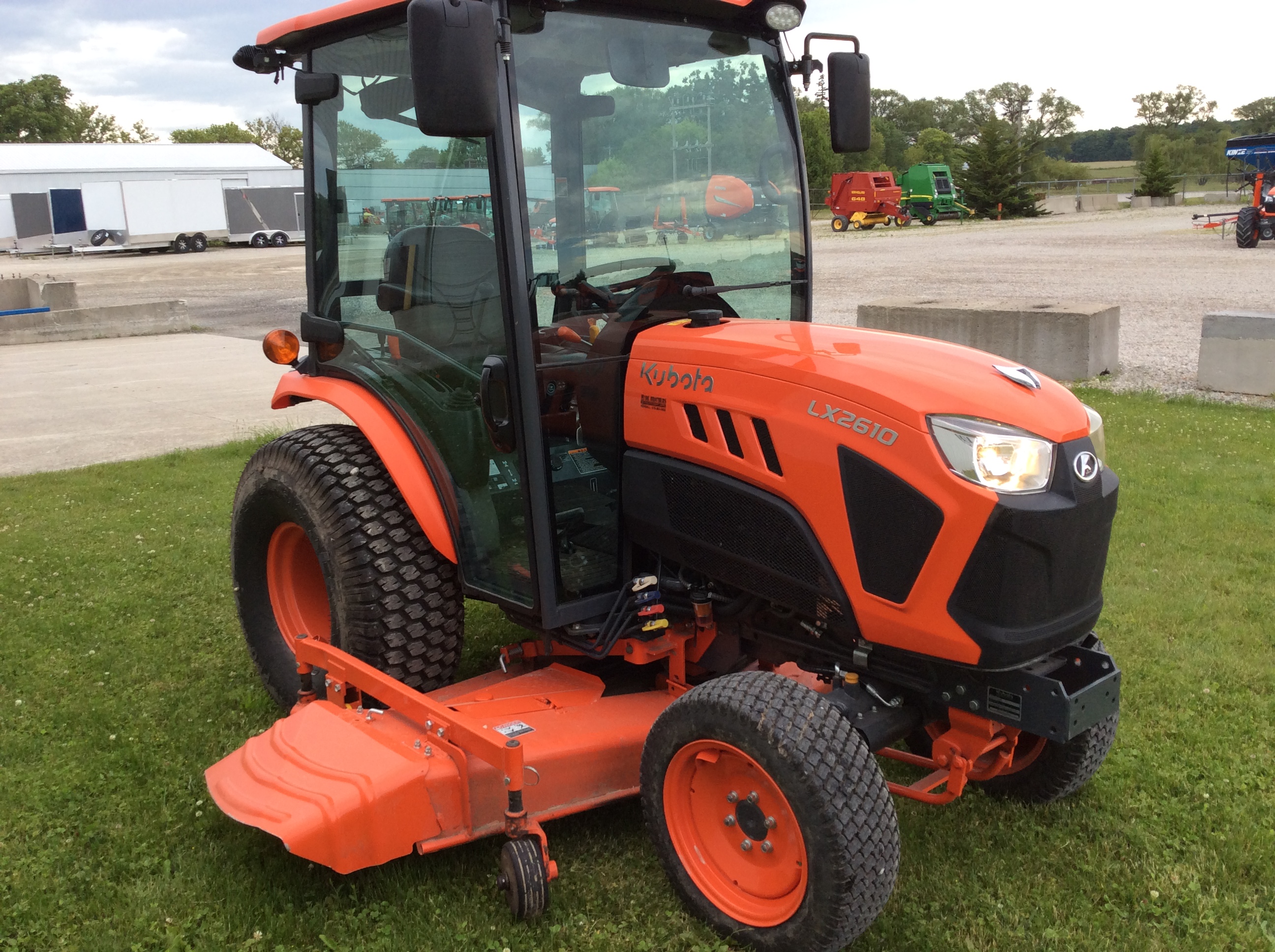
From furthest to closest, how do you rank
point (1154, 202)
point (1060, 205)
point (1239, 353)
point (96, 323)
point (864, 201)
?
point (1060, 205) → point (1154, 202) → point (864, 201) → point (96, 323) → point (1239, 353)

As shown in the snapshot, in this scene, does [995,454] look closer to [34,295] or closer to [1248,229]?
[34,295]

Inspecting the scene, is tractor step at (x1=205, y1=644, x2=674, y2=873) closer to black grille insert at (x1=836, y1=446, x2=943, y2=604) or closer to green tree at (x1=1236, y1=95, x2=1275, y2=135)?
black grille insert at (x1=836, y1=446, x2=943, y2=604)

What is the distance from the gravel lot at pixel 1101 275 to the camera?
11766 millimetres

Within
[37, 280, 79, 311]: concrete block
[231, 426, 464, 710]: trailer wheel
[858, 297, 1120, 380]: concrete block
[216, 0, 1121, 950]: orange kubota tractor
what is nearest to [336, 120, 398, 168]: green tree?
[216, 0, 1121, 950]: orange kubota tractor

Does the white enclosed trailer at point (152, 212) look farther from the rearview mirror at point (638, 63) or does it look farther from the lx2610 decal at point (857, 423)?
the lx2610 decal at point (857, 423)

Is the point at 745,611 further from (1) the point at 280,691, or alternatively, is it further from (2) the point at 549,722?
(1) the point at 280,691

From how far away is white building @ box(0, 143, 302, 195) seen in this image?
140ft

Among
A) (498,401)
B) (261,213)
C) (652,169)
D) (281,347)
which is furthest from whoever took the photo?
(261,213)

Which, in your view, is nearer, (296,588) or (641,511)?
(641,511)

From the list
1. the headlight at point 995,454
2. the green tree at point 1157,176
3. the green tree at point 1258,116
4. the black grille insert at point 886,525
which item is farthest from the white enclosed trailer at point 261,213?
the green tree at point 1258,116

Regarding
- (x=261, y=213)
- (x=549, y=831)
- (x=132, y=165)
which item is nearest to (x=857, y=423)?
(x=549, y=831)

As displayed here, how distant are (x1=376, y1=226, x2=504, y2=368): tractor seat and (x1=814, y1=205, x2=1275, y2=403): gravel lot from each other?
7.61 m

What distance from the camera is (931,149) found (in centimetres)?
6700

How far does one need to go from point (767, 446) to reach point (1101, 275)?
57.0 feet
